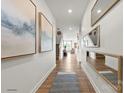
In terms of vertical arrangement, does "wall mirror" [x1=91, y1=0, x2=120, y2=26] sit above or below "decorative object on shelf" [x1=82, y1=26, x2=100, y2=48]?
above

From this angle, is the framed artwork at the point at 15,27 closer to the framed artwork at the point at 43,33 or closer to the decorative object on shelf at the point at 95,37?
the framed artwork at the point at 43,33

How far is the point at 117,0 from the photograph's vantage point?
1710 millimetres

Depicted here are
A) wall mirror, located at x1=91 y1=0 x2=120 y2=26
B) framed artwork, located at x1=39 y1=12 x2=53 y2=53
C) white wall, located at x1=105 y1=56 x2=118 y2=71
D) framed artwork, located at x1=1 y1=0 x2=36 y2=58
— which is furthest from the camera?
framed artwork, located at x1=39 y1=12 x2=53 y2=53

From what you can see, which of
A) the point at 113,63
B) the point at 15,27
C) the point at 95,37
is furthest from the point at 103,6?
the point at 15,27

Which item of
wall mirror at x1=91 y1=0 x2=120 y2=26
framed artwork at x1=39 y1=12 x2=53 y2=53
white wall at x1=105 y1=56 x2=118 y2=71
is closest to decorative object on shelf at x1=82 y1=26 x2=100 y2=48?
wall mirror at x1=91 y1=0 x2=120 y2=26

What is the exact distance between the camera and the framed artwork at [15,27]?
1.62 meters

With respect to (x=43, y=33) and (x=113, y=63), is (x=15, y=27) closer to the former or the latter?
(x=113, y=63)

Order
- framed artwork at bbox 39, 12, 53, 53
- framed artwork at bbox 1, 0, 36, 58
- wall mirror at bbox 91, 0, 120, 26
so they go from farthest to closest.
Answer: framed artwork at bbox 39, 12, 53, 53
wall mirror at bbox 91, 0, 120, 26
framed artwork at bbox 1, 0, 36, 58

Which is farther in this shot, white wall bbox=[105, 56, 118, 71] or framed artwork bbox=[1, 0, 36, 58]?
white wall bbox=[105, 56, 118, 71]

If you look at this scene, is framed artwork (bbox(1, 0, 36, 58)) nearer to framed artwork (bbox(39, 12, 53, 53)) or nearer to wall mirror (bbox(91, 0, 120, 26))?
framed artwork (bbox(39, 12, 53, 53))

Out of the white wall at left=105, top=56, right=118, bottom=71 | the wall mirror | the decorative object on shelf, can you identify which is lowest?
the white wall at left=105, top=56, right=118, bottom=71

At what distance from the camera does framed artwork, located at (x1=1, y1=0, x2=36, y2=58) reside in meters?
1.62

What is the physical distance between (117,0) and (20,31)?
1.48m

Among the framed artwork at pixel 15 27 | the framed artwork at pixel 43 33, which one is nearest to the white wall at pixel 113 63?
the framed artwork at pixel 15 27
